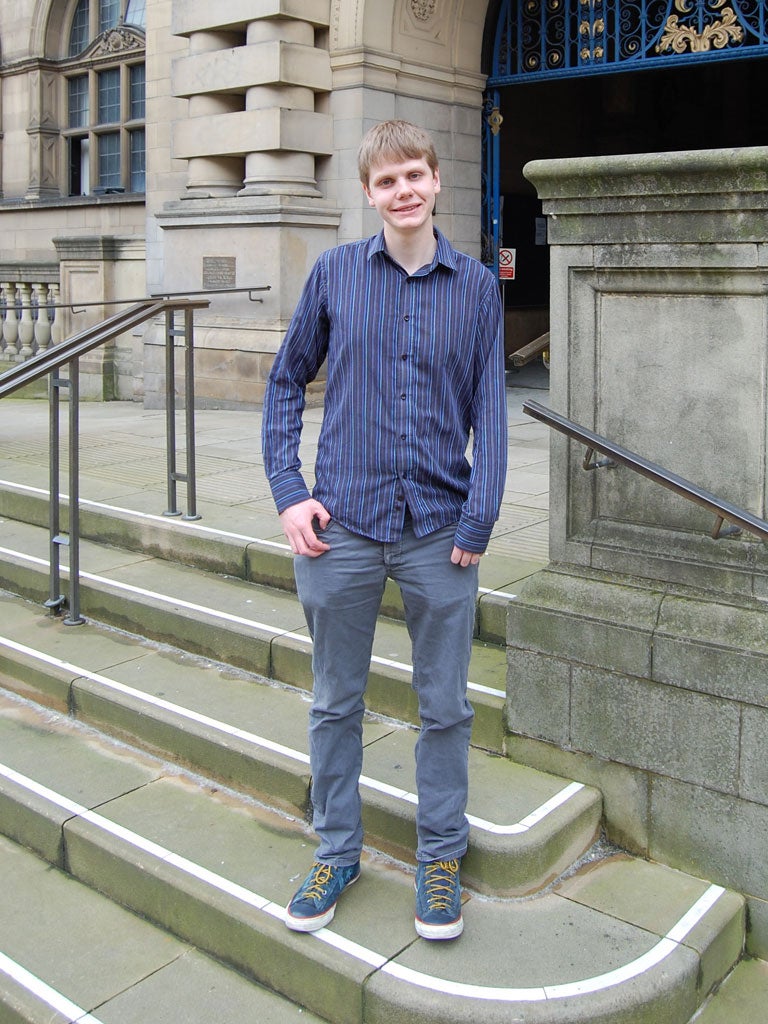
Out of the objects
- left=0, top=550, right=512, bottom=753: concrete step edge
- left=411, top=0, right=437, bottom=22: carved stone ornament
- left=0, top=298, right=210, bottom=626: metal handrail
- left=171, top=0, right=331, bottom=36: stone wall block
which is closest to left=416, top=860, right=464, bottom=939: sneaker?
left=0, top=550, right=512, bottom=753: concrete step edge

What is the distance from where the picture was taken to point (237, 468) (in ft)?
24.0

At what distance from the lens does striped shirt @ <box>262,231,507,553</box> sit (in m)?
2.95

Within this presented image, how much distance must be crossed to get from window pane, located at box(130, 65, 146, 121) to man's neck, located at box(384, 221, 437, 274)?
37.7 feet

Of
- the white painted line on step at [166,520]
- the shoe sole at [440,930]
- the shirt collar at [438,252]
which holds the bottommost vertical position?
the shoe sole at [440,930]

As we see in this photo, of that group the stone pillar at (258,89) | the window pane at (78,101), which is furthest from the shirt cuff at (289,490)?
the window pane at (78,101)

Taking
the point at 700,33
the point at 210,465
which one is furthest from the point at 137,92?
the point at 210,465

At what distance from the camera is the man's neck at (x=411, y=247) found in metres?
2.93

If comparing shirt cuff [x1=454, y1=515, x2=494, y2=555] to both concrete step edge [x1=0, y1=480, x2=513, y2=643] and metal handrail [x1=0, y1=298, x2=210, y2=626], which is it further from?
metal handrail [x1=0, y1=298, x2=210, y2=626]

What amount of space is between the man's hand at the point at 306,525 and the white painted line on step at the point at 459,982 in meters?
1.07

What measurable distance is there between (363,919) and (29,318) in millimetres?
10568

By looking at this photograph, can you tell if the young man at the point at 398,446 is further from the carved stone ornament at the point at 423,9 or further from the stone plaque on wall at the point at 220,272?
the carved stone ornament at the point at 423,9

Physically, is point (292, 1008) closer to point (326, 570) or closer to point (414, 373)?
point (326, 570)

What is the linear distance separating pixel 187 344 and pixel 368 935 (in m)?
3.57

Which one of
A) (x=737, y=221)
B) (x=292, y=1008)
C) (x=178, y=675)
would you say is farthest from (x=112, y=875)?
(x=737, y=221)
